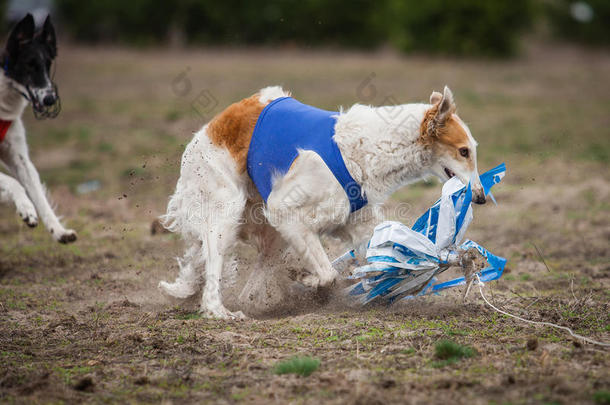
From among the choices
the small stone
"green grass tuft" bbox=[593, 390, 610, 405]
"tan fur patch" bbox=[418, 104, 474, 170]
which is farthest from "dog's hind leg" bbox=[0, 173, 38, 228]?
"green grass tuft" bbox=[593, 390, 610, 405]

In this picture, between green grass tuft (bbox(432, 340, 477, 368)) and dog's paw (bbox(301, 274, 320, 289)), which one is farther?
dog's paw (bbox(301, 274, 320, 289))

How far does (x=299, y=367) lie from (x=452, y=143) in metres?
2.26

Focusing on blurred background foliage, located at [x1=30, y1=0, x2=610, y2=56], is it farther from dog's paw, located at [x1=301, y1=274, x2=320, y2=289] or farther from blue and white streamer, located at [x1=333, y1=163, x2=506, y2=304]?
dog's paw, located at [x1=301, y1=274, x2=320, y2=289]

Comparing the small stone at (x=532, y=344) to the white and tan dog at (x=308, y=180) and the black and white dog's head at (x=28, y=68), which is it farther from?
the black and white dog's head at (x=28, y=68)

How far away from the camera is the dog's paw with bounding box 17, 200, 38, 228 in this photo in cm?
615

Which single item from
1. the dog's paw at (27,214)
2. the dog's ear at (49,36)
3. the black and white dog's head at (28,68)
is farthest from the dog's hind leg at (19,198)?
the dog's ear at (49,36)

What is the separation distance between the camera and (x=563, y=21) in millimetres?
37156

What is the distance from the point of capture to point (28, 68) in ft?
22.7

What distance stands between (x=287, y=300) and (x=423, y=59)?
24818 mm

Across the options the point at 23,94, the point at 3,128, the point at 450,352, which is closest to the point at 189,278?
the point at 450,352

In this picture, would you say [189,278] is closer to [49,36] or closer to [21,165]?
[21,165]

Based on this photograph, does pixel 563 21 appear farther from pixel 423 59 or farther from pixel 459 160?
pixel 459 160

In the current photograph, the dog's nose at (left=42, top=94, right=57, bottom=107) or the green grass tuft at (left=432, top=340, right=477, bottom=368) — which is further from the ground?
the dog's nose at (left=42, top=94, right=57, bottom=107)

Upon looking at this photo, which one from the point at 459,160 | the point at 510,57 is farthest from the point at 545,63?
the point at 459,160
